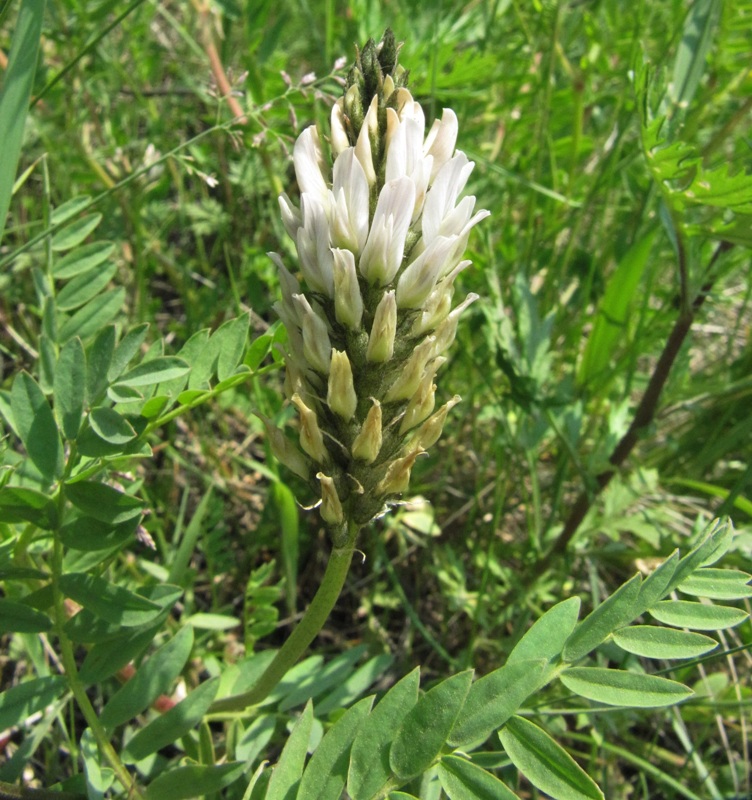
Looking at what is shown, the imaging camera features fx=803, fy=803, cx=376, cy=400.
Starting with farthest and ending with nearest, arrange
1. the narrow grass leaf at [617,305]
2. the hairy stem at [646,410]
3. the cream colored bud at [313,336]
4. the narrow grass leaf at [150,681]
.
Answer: the narrow grass leaf at [617,305], the hairy stem at [646,410], the narrow grass leaf at [150,681], the cream colored bud at [313,336]

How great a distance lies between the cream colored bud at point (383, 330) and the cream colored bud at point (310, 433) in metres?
0.14

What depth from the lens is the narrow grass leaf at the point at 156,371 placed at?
1.56 m

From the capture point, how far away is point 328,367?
141 centimetres

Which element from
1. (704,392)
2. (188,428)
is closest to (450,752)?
(704,392)

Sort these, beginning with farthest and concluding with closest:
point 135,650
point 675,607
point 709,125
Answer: point 709,125 → point 135,650 → point 675,607

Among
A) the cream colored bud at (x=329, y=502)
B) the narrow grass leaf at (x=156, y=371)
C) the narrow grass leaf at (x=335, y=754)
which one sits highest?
the narrow grass leaf at (x=156, y=371)

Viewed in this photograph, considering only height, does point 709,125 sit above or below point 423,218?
below

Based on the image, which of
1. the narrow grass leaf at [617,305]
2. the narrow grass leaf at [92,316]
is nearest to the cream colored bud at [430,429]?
the narrow grass leaf at [92,316]

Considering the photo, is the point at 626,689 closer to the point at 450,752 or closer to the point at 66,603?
the point at 450,752

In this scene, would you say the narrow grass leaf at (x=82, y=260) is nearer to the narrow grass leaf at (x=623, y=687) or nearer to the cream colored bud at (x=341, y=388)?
the cream colored bud at (x=341, y=388)

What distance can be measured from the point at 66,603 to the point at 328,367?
970 mm

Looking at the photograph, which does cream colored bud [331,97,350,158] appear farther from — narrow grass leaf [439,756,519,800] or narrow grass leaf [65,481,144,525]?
narrow grass leaf [439,756,519,800]

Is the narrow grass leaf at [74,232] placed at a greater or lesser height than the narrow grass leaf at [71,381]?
greater

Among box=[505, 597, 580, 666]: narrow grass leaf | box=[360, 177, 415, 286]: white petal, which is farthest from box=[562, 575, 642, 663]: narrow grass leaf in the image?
box=[360, 177, 415, 286]: white petal
